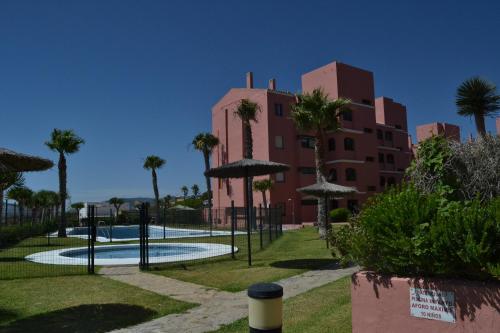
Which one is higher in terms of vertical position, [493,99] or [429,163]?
[493,99]

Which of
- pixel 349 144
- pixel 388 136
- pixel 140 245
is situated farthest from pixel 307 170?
pixel 140 245

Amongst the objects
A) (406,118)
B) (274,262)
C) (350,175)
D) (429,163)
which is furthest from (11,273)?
(406,118)

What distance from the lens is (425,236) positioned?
14.6ft

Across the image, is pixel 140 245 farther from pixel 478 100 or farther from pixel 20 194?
pixel 20 194

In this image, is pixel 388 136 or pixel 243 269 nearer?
pixel 243 269

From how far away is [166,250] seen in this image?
19.8 metres

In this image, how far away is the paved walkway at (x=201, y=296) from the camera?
6.59 metres

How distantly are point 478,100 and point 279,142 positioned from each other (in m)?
27.1

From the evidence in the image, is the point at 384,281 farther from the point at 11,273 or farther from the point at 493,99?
the point at 493,99

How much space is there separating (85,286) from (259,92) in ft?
108

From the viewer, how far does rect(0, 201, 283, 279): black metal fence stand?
12711 millimetres

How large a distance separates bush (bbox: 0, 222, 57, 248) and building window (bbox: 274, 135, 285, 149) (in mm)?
21131

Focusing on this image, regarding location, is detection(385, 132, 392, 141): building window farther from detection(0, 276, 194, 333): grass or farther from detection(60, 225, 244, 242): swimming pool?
detection(0, 276, 194, 333): grass

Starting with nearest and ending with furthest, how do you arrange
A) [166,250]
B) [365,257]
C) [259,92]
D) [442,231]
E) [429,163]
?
[442,231] → [365,257] → [429,163] → [166,250] → [259,92]
